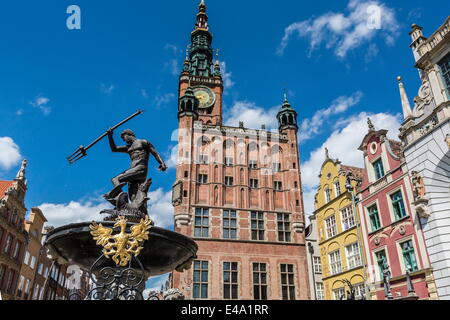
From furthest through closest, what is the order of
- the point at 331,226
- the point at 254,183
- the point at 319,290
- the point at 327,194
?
the point at 254,183 → the point at 319,290 → the point at 327,194 → the point at 331,226

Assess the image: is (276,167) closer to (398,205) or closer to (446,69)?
(398,205)

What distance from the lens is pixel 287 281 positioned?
28656mm

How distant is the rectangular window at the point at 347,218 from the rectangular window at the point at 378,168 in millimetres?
3373

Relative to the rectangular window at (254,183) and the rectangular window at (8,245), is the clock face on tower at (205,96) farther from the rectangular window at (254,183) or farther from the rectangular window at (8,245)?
the rectangular window at (8,245)

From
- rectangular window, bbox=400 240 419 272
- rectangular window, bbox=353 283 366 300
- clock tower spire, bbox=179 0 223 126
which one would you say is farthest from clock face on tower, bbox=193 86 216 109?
rectangular window, bbox=400 240 419 272

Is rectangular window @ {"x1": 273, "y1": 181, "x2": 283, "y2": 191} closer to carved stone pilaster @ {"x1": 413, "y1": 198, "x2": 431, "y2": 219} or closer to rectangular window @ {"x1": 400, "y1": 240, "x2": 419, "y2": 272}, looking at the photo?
rectangular window @ {"x1": 400, "y1": 240, "x2": 419, "y2": 272}

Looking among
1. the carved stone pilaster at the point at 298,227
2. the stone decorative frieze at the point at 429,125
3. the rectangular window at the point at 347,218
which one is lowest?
the rectangular window at the point at 347,218

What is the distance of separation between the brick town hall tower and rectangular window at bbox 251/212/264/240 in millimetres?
86

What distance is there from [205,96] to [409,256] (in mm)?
32072

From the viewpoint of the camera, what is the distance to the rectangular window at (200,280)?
26703mm

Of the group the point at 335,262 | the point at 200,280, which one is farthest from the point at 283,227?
the point at 200,280

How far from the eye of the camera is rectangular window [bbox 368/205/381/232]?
72.2ft

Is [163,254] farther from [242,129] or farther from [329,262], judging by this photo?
[242,129]

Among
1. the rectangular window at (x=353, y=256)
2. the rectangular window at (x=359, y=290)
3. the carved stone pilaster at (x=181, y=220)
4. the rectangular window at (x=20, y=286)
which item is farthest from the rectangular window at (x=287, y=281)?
the rectangular window at (x=20, y=286)
